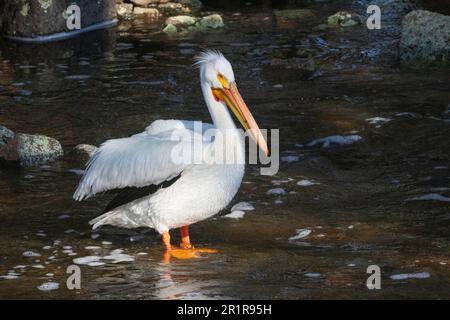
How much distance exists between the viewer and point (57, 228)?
5457mm

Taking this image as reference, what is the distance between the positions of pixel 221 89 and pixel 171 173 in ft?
1.92

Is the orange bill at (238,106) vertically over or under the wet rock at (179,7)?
under

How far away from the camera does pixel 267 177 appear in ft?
20.8

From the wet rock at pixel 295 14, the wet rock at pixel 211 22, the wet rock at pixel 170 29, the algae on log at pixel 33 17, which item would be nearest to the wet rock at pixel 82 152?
the algae on log at pixel 33 17

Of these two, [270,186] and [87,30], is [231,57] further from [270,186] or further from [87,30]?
[270,186]

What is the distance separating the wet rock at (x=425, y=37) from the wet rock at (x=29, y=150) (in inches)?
161

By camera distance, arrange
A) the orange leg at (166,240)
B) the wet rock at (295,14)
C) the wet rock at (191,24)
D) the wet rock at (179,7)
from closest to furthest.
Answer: the orange leg at (166,240)
the wet rock at (191,24)
the wet rock at (295,14)
the wet rock at (179,7)

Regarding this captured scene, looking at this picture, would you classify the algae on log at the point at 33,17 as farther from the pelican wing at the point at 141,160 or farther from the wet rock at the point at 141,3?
the pelican wing at the point at 141,160

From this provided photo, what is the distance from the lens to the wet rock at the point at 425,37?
9.20 m

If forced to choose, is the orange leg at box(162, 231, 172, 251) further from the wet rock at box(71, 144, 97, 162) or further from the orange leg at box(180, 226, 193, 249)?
the wet rock at box(71, 144, 97, 162)

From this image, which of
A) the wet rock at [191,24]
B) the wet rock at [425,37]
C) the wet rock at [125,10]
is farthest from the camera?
the wet rock at [125,10]

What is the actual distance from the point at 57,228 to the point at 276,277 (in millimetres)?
1519

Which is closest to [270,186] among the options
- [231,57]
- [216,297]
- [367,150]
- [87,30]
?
[367,150]

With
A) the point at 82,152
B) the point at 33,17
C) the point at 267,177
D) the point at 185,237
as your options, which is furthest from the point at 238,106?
the point at 33,17
